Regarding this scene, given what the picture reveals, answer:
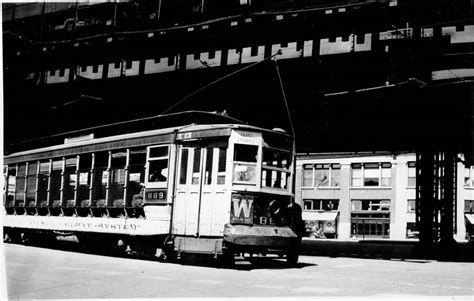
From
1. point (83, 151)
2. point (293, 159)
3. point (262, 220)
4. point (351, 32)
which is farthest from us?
point (351, 32)

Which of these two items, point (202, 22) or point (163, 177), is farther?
point (202, 22)

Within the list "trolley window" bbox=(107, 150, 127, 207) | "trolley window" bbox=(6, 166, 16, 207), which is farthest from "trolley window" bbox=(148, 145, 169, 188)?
"trolley window" bbox=(6, 166, 16, 207)

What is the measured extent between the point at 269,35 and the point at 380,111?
13.5 ft

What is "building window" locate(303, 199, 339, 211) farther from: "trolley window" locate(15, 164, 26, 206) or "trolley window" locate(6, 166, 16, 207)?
"trolley window" locate(15, 164, 26, 206)

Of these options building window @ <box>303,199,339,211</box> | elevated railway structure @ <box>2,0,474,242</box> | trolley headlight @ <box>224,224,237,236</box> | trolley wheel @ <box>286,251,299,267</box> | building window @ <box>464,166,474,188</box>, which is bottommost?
trolley wheel @ <box>286,251,299,267</box>

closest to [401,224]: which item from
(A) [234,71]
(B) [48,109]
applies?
(A) [234,71]

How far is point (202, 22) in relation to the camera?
1562cm

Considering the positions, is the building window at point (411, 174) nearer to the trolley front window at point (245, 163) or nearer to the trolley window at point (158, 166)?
the trolley front window at point (245, 163)

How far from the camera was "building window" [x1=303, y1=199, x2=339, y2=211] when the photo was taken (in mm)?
40188

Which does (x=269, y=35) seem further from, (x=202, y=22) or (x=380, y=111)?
(x=380, y=111)

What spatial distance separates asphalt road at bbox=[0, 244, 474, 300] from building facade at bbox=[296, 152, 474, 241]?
90.4ft

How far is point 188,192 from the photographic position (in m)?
10.8

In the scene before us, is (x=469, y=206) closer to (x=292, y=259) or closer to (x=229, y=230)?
(x=292, y=259)

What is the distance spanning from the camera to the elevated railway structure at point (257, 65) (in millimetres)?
13500
